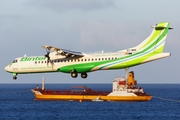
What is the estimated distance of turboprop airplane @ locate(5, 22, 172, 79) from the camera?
4334 centimetres

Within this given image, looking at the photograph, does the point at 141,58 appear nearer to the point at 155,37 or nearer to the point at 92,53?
the point at 155,37

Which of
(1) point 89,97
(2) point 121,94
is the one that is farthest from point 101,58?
(1) point 89,97

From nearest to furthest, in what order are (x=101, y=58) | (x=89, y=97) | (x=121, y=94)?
(x=101, y=58)
(x=121, y=94)
(x=89, y=97)

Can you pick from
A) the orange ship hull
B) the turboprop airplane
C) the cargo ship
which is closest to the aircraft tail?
the turboprop airplane

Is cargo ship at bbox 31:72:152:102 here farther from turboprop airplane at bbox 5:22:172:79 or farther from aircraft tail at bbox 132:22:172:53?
aircraft tail at bbox 132:22:172:53

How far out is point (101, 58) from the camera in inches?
1747

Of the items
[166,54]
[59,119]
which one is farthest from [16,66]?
[166,54]

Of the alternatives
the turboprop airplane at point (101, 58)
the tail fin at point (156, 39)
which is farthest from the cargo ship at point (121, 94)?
the tail fin at point (156, 39)

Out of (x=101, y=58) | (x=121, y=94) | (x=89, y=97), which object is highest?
(x=101, y=58)

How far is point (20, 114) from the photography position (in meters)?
66.1

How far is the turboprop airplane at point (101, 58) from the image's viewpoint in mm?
43344

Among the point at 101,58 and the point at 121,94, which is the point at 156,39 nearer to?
the point at 101,58

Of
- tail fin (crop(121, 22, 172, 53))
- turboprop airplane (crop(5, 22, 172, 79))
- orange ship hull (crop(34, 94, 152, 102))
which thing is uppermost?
tail fin (crop(121, 22, 172, 53))

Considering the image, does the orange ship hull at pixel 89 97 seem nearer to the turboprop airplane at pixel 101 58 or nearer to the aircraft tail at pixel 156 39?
the turboprop airplane at pixel 101 58
